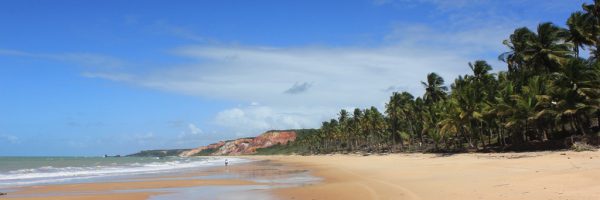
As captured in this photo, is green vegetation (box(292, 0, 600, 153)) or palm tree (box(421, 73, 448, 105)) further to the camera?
palm tree (box(421, 73, 448, 105))

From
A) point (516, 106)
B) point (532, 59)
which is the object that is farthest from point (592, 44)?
point (516, 106)

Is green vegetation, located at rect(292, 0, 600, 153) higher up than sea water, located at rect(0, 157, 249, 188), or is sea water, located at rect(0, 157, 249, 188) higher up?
green vegetation, located at rect(292, 0, 600, 153)

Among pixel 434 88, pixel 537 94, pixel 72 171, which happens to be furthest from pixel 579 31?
pixel 72 171

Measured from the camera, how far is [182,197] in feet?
61.7

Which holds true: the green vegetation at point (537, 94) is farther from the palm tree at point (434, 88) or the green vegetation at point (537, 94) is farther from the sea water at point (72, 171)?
the sea water at point (72, 171)

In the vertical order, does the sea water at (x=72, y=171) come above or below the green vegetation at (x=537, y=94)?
below

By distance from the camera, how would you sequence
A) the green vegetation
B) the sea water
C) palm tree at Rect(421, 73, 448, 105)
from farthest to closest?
palm tree at Rect(421, 73, 448, 105) < the green vegetation < the sea water

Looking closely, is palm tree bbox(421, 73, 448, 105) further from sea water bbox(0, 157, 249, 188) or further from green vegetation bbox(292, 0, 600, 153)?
sea water bbox(0, 157, 249, 188)

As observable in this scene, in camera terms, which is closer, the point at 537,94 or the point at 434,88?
the point at 537,94

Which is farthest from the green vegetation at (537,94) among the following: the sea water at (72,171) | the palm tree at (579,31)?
the sea water at (72,171)

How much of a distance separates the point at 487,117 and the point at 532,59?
7510mm

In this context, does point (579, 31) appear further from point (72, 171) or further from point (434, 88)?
point (72, 171)

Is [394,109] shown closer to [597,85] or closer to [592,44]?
[592,44]

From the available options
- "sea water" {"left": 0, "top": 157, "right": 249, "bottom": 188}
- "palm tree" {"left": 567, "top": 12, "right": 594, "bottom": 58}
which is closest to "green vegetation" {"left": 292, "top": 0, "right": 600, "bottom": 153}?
"palm tree" {"left": 567, "top": 12, "right": 594, "bottom": 58}
